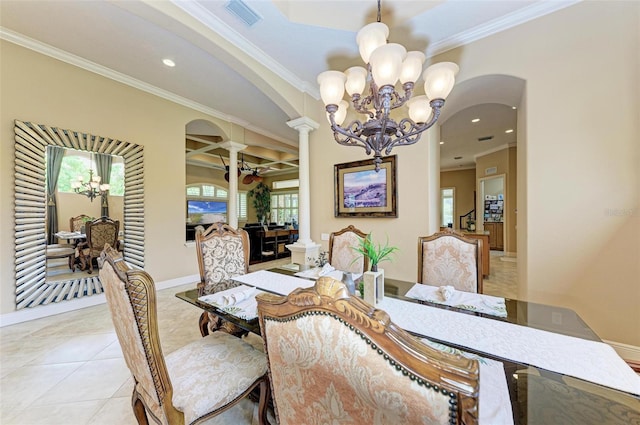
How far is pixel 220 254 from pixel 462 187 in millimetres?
9588

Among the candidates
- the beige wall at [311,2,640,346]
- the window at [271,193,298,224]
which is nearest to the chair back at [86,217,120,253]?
the beige wall at [311,2,640,346]

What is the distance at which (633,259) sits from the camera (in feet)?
6.35

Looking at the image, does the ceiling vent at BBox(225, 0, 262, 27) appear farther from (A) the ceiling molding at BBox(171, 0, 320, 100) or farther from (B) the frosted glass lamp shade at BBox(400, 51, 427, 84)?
(B) the frosted glass lamp shade at BBox(400, 51, 427, 84)

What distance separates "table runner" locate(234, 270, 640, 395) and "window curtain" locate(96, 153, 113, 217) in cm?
399

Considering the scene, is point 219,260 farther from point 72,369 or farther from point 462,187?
point 462,187

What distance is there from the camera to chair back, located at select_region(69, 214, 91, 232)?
3094mm

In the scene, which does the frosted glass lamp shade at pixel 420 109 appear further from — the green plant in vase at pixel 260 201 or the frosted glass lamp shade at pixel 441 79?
the green plant in vase at pixel 260 201

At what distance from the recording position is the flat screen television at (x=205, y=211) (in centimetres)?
875

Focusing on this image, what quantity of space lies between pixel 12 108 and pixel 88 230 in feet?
5.05

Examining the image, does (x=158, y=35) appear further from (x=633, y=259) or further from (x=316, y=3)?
(x=633, y=259)

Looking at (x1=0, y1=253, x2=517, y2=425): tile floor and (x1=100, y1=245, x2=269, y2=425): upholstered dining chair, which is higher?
(x1=100, y1=245, x2=269, y2=425): upholstered dining chair

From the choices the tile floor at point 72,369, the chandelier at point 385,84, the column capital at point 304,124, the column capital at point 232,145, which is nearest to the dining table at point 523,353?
the tile floor at point 72,369

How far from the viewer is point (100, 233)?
11.1 feet

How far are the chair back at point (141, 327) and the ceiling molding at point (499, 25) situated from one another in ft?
11.0
